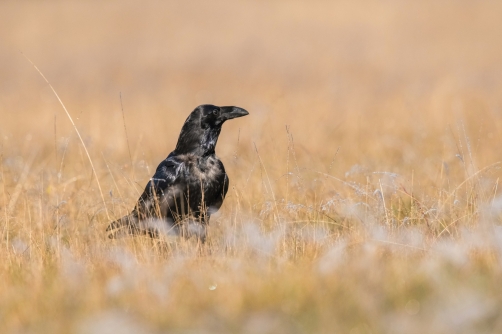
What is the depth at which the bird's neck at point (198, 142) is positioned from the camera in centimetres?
521

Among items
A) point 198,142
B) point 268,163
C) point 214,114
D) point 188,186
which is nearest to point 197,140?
point 198,142

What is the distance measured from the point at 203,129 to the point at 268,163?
277cm

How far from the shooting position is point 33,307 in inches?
130

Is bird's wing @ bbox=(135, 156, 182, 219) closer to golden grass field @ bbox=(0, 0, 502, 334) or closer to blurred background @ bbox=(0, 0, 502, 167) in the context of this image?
golden grass field @ bbox=(0, 0, 502, 334)

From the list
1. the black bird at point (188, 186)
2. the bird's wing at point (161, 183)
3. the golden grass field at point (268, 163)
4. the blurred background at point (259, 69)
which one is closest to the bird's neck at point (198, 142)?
the black bird at point (188, 186)

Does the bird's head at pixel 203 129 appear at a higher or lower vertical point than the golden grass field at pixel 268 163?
higher

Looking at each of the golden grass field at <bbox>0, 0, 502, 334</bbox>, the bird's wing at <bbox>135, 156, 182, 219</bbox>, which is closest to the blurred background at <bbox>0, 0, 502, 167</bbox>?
the golden grass field at <bbox>0, 0, 502, 334</bbox>

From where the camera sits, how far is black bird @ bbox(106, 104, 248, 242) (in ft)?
16.1

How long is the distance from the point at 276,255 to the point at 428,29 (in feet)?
46.8

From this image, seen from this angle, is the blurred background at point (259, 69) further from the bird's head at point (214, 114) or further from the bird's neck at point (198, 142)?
the bird's head at point (214, 114)

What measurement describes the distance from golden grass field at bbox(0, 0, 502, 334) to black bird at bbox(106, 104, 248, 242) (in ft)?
0.59

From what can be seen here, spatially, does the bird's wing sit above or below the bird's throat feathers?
below

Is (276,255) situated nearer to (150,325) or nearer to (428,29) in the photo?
(150,325)

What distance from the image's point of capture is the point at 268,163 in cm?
798
